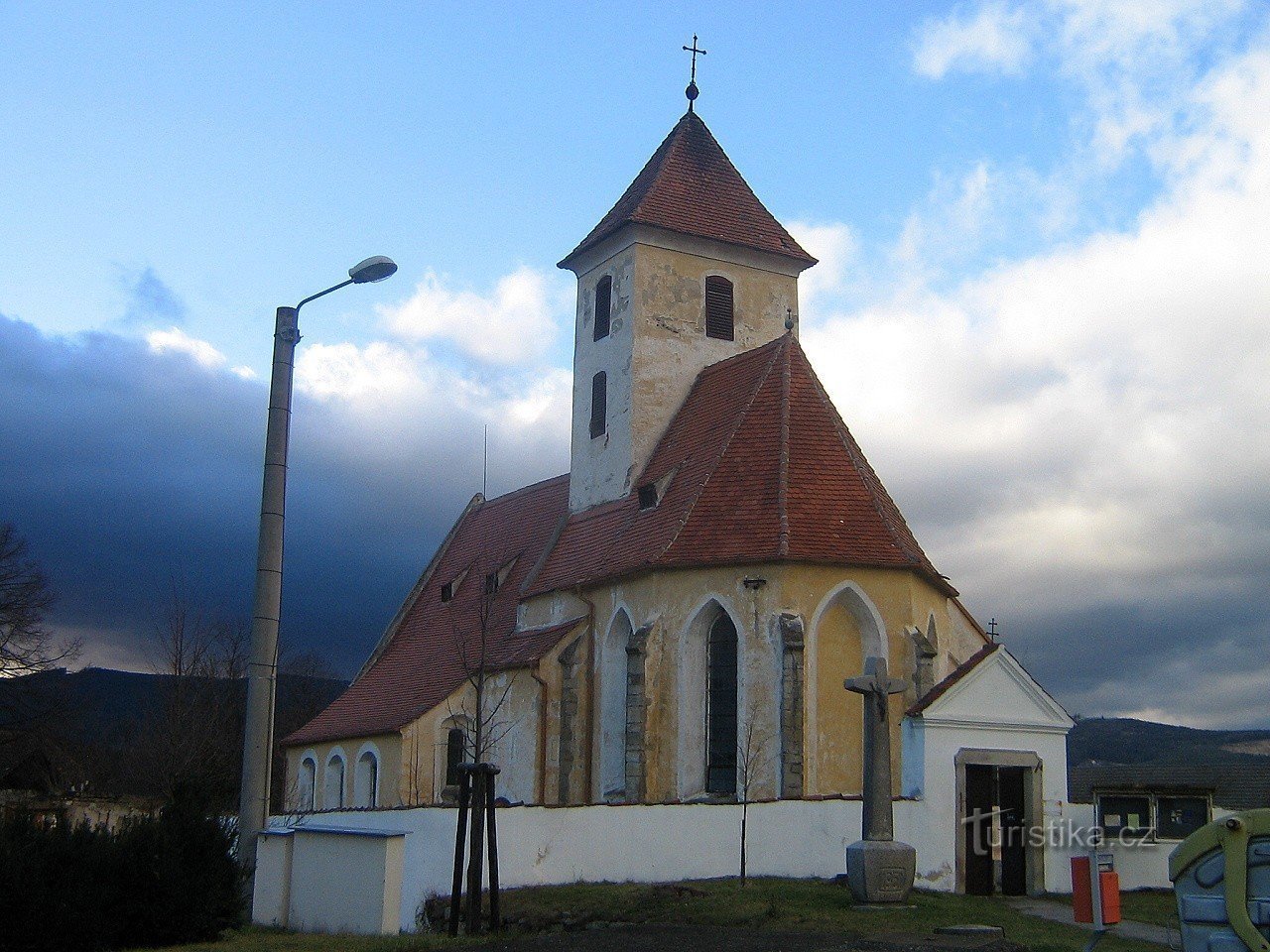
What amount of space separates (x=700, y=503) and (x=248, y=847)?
46.0ft

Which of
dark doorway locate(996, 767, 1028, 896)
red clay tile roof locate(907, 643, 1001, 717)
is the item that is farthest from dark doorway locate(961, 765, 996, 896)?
red clay tile roof locate(907, 643, 1001, 717)

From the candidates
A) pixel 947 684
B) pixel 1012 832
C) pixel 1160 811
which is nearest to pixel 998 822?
pixel 1012 832

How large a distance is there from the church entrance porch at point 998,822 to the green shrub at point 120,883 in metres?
9.99

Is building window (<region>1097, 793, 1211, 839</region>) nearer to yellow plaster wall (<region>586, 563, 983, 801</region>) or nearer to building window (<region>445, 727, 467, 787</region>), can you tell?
yellow plaster wall (<region>586, 563, 983, 801</region>)

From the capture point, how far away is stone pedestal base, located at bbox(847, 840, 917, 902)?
15.2 metres

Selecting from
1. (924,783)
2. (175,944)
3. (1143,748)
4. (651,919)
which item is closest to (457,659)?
(924,783)

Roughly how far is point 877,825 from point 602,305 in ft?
59.7

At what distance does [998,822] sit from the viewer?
19219mm

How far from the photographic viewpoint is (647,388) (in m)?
29.9

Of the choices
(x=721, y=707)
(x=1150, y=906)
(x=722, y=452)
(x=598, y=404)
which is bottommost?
(x=1150, y=906)

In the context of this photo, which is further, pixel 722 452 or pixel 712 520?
pixel 722 452

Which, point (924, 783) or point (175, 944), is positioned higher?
point (924, 783)

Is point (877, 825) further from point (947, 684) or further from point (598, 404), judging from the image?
point (598, 404)

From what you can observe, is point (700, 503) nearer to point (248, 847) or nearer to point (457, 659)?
point (457, 659)
